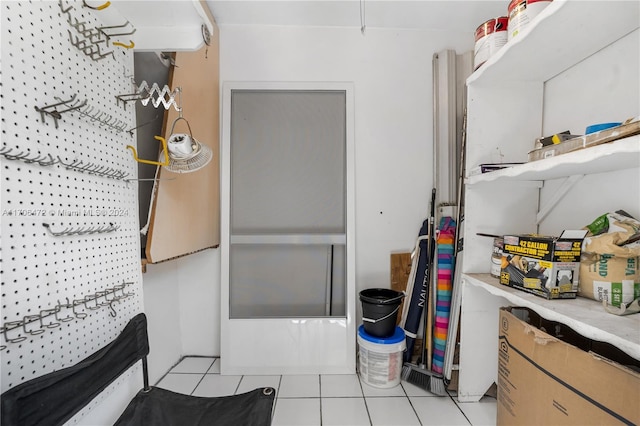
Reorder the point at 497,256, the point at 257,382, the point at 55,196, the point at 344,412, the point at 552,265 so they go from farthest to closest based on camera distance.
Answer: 1. the point at 257,382
2. the point at 344,412
3. the point at 497,256
4. the point at 552,265
5. the point at 55,196

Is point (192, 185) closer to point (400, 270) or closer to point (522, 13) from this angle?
point (400, 270)

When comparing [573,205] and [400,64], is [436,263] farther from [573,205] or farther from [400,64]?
[400,64]

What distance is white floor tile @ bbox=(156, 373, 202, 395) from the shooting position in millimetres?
1601

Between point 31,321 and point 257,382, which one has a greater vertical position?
point 31,321

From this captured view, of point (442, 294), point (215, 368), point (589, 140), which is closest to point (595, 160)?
point (589, 140)

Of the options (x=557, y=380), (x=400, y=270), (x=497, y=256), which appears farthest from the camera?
(x=400, y=270)

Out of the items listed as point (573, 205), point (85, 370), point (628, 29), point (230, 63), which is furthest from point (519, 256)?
point (230, 63)

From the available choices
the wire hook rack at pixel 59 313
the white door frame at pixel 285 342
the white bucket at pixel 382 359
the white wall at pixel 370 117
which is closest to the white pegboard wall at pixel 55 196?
the wire hook rack at pixel 59 313

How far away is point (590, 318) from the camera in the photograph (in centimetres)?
85

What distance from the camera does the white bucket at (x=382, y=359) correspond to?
1.58 metres

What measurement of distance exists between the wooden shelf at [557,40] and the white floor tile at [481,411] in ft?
5.30

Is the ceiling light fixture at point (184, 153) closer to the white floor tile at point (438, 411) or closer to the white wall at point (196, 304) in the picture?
the white wall at point (196, 304)

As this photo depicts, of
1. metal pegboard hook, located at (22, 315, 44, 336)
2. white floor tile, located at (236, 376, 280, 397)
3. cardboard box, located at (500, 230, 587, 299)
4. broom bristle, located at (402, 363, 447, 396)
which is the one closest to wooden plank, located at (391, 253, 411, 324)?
broom bristle, located at (402, 363, 447, 396)

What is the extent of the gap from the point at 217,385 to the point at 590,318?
174 centimetres
